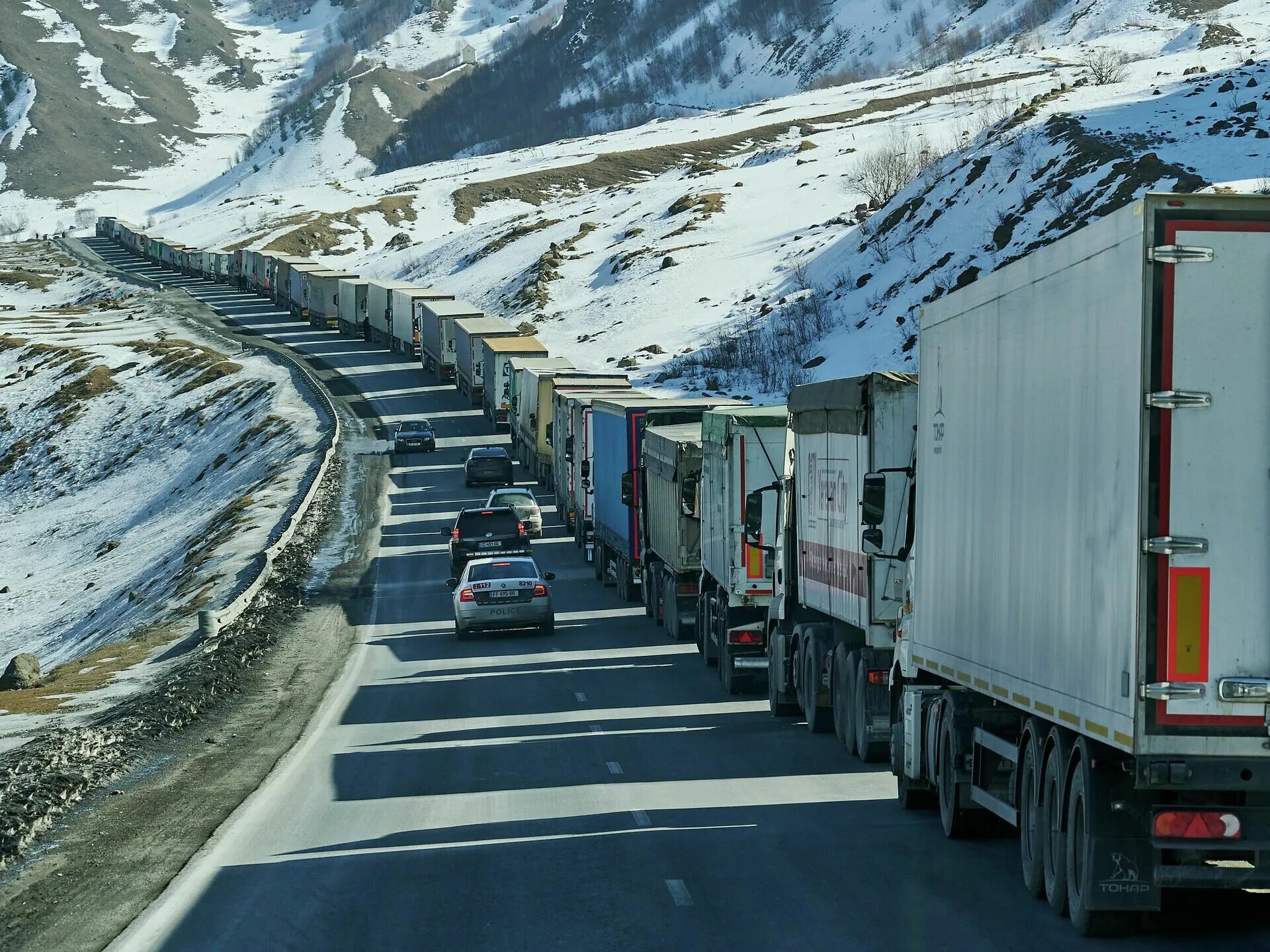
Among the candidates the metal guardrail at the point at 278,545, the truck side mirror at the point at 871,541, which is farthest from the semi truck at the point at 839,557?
the metal guardrail at the point at 278,545

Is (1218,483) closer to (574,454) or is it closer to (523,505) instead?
(574,454)

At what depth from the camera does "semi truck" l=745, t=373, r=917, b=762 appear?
56.4 feet

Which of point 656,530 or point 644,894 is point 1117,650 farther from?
point 656,530

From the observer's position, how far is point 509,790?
17.2m

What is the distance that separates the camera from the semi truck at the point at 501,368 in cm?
6850

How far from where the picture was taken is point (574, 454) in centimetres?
4466

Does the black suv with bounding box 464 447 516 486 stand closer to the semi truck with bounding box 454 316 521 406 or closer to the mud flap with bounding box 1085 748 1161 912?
the semi truck with bounding box 454 316 521 406

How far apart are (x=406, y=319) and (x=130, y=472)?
23116 millimetres

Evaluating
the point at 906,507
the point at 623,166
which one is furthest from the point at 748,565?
the point at 623,166

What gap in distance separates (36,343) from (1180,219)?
382ft

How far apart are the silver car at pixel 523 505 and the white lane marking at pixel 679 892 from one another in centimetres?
3444

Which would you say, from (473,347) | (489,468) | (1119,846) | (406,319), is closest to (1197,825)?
(1119,846)

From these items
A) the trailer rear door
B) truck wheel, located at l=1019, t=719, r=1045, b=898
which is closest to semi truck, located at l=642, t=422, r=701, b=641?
truck wheel, located at l=1019, t=719, r=1045, b=898

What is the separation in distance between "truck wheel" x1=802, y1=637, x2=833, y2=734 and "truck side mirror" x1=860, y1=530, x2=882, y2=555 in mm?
2316
